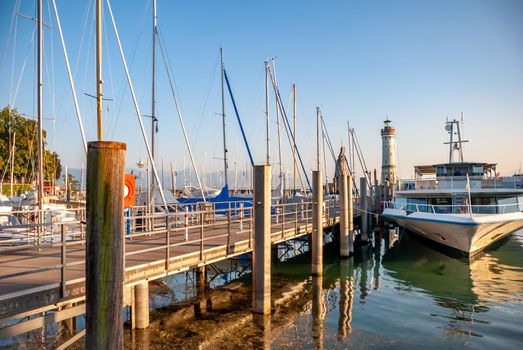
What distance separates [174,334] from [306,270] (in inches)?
333

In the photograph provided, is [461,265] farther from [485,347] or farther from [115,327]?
[115,327]

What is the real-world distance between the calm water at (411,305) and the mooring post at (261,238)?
→ 1021 millimetres

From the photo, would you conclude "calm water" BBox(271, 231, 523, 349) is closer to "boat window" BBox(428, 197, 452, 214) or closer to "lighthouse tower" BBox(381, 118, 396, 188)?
"boat window" BBox(428, 197, 452, 214)

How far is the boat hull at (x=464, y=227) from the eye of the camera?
18.0 m

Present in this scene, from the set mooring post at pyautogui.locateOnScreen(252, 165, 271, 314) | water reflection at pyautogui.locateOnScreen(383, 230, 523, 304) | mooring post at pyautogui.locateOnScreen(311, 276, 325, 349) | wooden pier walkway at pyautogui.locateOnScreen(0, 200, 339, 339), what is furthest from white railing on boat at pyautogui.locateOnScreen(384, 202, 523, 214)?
wooden pier walkway at pyautogui.locateOnScreen(0, 200, 339, 339)

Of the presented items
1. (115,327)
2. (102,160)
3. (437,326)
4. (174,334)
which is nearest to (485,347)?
(437,326)

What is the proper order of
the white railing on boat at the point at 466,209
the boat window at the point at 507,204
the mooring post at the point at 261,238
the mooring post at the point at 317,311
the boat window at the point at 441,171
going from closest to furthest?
the mooring post at the point at 317,311 → the mooring post at the point at 261,238 → the white railing on boat at the point at 466,209 → the boat window at the point at 507,204 → the boat window at the point at 441,171

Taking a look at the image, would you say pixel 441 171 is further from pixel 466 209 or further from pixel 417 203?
pixel 466 209

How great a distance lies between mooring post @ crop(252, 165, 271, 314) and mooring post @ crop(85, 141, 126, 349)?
5926mm

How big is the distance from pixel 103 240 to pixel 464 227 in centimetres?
1743

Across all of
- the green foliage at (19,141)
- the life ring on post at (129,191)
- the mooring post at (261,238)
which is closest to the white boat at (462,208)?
the mooring post at (261,238)

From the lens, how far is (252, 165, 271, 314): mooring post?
33.6ft

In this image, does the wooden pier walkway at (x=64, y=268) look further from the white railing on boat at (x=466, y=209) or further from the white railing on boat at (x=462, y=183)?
the white railing on boat at (x=462, y=183)

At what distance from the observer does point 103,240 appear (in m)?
4.43
